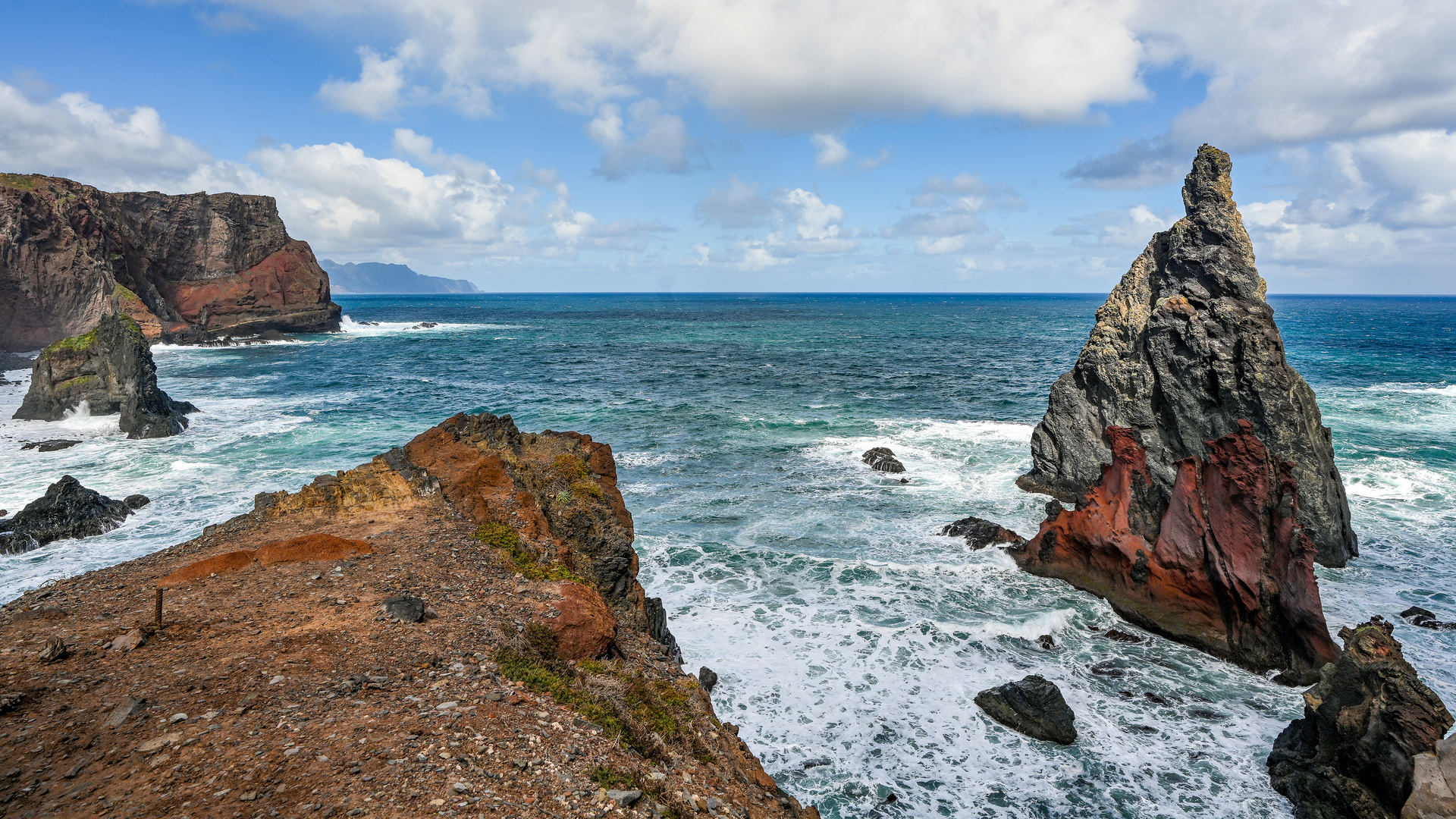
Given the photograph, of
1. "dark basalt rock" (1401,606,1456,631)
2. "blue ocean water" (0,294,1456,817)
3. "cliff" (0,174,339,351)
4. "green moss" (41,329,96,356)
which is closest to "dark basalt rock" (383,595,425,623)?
"blue ocean water" (0,294,1456,817)

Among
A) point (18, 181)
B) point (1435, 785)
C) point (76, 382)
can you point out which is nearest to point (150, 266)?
point (18, 181)

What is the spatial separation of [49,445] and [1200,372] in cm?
5061

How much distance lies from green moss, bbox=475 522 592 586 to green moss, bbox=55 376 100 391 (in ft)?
136

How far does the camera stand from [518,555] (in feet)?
49.2

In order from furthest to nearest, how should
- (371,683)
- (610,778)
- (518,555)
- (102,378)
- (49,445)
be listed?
(102,378) → (49,445) → (518,555) → (371,683) → (610,778)

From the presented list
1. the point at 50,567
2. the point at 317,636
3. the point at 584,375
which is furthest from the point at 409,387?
the point at 317,636

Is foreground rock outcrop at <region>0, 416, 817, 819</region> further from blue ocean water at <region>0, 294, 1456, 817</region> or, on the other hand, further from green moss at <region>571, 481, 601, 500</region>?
blue ocean water at <region>0, 294, 1456, 817</region>

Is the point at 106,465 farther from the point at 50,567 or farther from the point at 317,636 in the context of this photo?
the point at 317,636

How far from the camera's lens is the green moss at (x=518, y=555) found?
564 inches

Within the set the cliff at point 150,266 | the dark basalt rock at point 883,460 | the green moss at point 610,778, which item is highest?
the cliff at point 150,266

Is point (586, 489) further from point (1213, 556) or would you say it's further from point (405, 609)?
point (1213, 556)

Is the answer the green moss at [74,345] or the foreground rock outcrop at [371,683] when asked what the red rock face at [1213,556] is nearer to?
the foreground rock outcrop at [371,683]

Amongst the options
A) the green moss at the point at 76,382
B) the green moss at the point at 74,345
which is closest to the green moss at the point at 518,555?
the green moss at the point at 76,382

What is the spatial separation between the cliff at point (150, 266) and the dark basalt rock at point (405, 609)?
2691 inches
